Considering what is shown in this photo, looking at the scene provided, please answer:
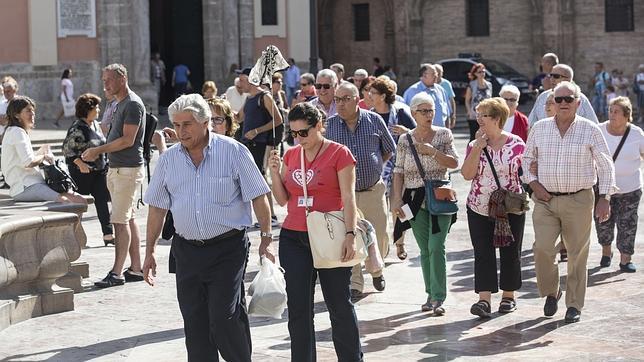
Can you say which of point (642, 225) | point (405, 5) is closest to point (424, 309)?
point (642, 225)

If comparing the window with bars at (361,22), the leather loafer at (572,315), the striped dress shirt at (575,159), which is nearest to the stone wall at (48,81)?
the window with bars at (361,22)

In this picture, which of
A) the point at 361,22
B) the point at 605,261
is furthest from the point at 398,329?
the point at 361,22

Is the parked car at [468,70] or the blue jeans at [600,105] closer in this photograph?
the blue jeans at [600,105]

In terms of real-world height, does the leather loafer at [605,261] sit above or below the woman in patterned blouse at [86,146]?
below

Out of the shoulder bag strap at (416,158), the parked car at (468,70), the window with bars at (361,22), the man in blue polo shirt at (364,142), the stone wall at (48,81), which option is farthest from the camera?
the window with bars at (361,22)

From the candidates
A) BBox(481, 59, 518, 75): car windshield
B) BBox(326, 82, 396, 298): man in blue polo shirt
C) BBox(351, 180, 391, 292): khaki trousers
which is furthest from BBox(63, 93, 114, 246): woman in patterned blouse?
BBox(481, 59, 518, 75): car windshield

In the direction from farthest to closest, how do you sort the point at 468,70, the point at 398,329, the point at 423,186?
the point at 468,70
the point at 423,186
the point at 398,329

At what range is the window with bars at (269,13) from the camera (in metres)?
36.7

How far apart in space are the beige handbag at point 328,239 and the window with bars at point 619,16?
34759 millimetres

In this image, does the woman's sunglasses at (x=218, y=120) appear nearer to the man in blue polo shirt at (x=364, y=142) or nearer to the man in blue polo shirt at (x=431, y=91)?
the man in blue polo shirt at (x=364, y=142)

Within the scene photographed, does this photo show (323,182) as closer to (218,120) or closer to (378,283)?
(218,120)

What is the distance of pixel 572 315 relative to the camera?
9.88m

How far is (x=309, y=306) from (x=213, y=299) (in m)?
0.70

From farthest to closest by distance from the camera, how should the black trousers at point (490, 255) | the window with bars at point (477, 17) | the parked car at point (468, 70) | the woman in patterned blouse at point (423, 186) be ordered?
1. the window with bars at point (477, 17)
2. the parked car at point (468, 70)
3. the woman in patterned blouse at point (423, 186)
4. the black trousers at point (490, 255)
